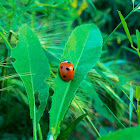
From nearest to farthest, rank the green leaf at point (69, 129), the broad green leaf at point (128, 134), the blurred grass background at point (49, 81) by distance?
1. the broad green leaf at point (128, 134)
2. the green leaf at point (69, 129)
3. the blurred grass background at point (49, 81)

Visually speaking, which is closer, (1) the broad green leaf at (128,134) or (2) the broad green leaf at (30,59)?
(1) the broad green leaf at (128,134)

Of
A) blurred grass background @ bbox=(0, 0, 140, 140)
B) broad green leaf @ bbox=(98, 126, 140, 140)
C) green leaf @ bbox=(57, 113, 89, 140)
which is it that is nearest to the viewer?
broad green leaf @ bbox=(98, 126, 140, 140)

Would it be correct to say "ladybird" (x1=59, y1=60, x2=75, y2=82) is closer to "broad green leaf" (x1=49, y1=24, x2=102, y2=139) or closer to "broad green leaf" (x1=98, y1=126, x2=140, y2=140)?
"broad green leaf" (x1=49, y1=24, x2=102, y2=139)

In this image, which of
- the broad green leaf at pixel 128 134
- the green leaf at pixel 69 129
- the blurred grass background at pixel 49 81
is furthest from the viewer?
the blurred grass background at pixel 49 81

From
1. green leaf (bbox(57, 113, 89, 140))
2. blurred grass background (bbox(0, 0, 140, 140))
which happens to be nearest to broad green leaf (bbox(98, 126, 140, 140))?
green leaf (bbox(57, 113, 89, 140))

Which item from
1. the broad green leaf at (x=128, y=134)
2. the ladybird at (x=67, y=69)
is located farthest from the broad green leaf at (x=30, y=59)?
the broad green leaf at (x=128, y=134)

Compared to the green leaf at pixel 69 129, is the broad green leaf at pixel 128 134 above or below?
above

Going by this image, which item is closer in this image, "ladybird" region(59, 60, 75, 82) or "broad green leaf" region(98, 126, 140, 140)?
"broad green leaf" region(98, 126, 140, 140)

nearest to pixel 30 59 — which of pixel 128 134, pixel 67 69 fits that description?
pixel 67 69

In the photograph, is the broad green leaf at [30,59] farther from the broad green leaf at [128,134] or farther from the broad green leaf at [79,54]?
the broad green leaf at [128,134]

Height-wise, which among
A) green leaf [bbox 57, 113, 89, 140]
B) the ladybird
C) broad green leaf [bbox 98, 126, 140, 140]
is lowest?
green leaf [bbox 57, 113, 89, 140]

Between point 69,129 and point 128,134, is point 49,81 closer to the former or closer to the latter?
point 69,129

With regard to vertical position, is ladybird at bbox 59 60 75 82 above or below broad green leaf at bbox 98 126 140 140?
above
